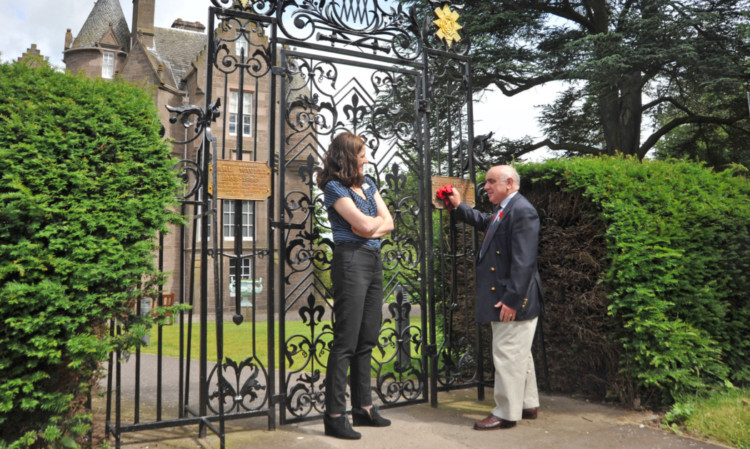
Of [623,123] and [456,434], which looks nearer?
[456,434]

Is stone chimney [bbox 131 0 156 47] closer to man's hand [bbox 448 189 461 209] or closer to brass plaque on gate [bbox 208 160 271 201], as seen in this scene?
brass plaque on gate [bbox 208 160 271 201]

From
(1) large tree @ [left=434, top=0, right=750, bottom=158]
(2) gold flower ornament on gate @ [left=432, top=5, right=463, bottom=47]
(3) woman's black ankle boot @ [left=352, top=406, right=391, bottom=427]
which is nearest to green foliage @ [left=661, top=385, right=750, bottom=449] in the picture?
(3) woman's black ankle boot @ [left=352, top=406, right=391, bottom=427]

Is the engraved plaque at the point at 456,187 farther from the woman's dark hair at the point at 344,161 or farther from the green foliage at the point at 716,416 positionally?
the green foliage at the point at 716,416

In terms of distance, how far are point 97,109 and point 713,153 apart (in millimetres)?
17006

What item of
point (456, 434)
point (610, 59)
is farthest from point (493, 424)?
point (610, 59)

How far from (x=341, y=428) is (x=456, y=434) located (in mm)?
948

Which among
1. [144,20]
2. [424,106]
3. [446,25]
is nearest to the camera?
[424,106]

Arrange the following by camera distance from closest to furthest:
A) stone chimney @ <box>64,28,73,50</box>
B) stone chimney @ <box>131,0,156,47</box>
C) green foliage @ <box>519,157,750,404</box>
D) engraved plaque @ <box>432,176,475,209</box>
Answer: green foliage @ <box>519,157,750,404</box>
engraved plaque @ <box>432,176,475,209</box>
stone chimney @ <box>131,0,156,47</box>
stone chimney @ <box>64,28,73,50</box>

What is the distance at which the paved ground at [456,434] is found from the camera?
3.97m

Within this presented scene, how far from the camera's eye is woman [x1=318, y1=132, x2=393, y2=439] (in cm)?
402

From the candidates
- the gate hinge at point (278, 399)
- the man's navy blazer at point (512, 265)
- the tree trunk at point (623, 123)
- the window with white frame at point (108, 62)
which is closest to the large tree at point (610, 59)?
the tree trunk at point (623, 123)

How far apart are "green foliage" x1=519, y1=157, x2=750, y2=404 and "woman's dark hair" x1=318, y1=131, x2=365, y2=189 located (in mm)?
2238

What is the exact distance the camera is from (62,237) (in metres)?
3.19

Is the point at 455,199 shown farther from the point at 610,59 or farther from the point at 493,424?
the point at 610,59
